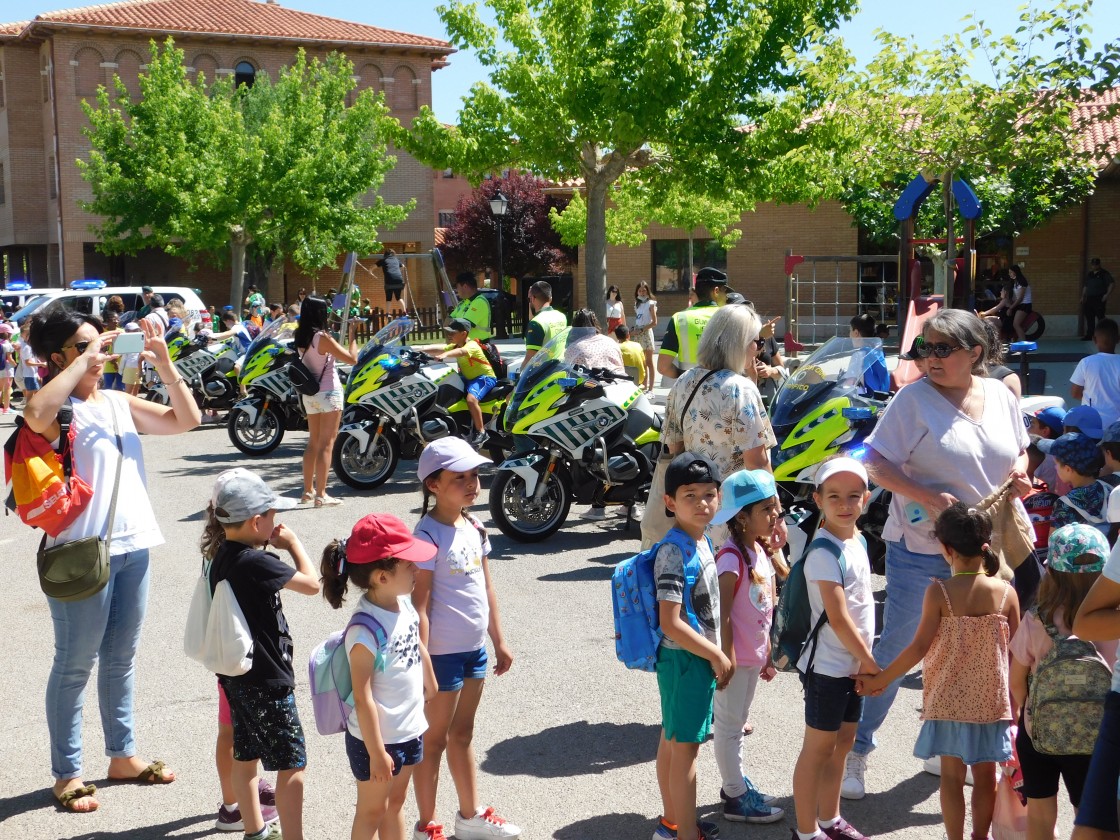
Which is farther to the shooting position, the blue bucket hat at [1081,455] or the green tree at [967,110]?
the green tree at [967,110]

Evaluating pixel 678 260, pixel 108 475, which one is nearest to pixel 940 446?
pixel 108 475

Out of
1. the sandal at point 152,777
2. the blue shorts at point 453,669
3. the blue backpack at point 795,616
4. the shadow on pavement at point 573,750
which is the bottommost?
the shadow on pavement at point 573,750

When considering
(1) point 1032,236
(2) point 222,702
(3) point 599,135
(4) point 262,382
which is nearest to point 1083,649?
(2) point 222,702

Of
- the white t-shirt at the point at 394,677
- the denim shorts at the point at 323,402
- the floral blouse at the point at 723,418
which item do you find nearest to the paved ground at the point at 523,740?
the white t-shirt at the point at 394,677

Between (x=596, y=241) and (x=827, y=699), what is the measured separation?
14.4m

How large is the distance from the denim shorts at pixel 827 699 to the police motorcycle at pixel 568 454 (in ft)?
15.8

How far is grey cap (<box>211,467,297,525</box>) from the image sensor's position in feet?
12.9

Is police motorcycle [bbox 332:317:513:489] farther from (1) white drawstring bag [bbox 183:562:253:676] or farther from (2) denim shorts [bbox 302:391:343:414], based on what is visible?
(1) white drawstring bag [bbox 183:562:253:676]

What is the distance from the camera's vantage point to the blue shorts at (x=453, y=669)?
4078 millimetres

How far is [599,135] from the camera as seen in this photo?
56.0 ft

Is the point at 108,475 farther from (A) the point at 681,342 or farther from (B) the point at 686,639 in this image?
(A) the point at 681,342

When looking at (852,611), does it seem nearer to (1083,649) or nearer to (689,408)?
(1083,649)

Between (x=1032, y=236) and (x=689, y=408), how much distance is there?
2736cm

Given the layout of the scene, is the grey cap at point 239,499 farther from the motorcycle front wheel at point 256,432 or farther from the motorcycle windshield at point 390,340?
the motorcycle front wheel at point 256,432
